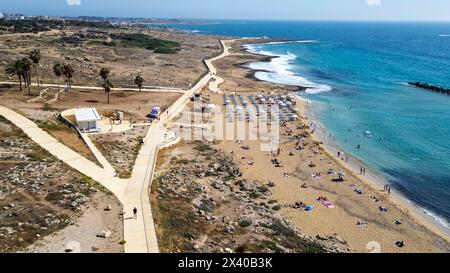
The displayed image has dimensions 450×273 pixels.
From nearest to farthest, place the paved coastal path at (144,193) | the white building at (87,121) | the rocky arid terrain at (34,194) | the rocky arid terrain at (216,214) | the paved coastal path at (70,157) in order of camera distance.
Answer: the paved coastal path at (144,193) < the rocky arid terrain at (34,194) < the rocky arid terrain at (216,214) < the paved coastal path at (70,157) < the white building at (87,121)

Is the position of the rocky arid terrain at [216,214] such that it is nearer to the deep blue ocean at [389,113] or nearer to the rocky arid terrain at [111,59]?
the deep blue ocean at [389,113]

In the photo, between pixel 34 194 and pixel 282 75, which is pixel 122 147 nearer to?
pixel 34 194

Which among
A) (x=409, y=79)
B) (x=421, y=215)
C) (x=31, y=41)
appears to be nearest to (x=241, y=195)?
(x=421, y=215)

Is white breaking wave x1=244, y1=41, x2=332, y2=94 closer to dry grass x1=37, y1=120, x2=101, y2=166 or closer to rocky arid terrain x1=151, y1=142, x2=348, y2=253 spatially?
rocky arid terrain x1=151, y1=142, x2=348, y2=253

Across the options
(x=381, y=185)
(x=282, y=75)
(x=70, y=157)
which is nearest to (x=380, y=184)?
(x=381, y=185)

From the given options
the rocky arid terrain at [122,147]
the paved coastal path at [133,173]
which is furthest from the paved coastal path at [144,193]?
the rocky arid terrain at [122,147]

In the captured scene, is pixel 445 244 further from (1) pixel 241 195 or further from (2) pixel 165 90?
(2) pixel 165 90
